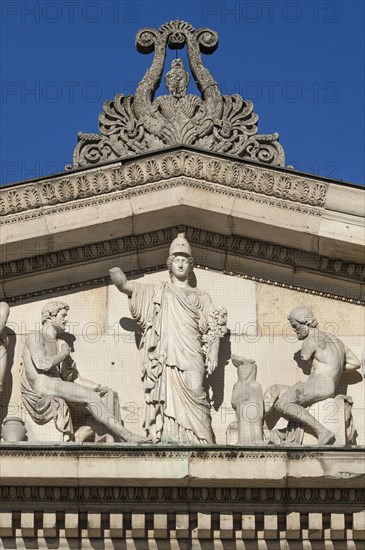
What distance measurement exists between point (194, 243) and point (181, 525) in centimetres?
328

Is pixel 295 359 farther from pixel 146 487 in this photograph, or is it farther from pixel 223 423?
pixel 146 487

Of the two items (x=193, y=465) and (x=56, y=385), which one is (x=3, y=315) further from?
(x=193, y=465)

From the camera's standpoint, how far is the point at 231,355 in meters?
20.8

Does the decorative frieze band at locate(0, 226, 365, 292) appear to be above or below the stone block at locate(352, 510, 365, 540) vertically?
above

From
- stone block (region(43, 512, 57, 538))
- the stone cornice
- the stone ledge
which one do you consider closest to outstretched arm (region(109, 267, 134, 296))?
the stone cornice

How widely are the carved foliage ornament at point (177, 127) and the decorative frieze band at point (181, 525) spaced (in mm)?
3751

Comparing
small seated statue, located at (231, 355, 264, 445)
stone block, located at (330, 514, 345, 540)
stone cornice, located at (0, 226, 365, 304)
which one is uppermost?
stone cornice, located at (0, 226, 365, 304)

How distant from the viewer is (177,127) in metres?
21.3

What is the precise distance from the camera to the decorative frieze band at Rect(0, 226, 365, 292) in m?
21.2

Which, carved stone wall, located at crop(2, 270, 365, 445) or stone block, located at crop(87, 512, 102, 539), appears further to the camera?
carved stone wall, located at crop(2, 270, 365, 445)

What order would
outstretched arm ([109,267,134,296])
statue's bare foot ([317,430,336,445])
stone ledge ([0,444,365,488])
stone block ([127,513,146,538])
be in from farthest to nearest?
outstretched arm ([109,267,134,296]), statue's bare foot ([317,430,336,445]), stone block ([127,513,146,538]), stone ledge ([0,444,365,488])

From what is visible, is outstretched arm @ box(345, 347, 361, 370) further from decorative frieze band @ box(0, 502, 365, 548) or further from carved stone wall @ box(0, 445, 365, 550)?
decorative frieze band @ box(0, 502, 365, 548)

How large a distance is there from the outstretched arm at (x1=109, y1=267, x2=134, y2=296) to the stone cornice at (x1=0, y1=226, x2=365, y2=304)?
0.45 m

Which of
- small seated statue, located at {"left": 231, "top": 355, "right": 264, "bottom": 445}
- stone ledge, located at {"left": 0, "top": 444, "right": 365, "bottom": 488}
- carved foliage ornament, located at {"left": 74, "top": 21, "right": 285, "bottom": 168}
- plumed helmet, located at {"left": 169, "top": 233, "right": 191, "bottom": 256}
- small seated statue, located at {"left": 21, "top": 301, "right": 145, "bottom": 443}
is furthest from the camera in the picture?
carved foliage ornament, located at {"left": 74, "top": 21, "right": 285, "bottom": 168}
